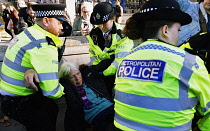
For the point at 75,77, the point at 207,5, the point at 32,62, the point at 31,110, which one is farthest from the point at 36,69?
the point at 207,5

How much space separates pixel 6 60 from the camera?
2.19 m

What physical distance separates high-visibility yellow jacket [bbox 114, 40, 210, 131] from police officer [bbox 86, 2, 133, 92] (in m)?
1.48

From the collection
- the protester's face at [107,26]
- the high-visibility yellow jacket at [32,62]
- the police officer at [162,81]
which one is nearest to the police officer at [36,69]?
the high-visibility yellow jacket at [32,62]

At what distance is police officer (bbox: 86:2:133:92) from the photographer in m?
2.88

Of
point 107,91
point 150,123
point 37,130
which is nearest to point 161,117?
point 150,123

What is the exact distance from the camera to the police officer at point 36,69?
2.04 meters

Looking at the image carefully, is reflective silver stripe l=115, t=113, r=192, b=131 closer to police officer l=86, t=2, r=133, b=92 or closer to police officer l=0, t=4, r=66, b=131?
police officer l=0, t=4, r=66, b=131

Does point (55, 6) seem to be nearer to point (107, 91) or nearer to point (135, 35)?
point (135, 35)

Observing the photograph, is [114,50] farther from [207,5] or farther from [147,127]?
[147,127]

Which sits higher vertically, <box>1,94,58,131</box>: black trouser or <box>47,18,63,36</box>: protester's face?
<box>47,18,63,36</box>: protester's face

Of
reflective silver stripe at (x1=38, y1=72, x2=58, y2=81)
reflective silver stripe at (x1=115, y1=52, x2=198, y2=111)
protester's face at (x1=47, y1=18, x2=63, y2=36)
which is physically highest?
protester's face at (x1=47, y1=18, x2=63, y2=36)

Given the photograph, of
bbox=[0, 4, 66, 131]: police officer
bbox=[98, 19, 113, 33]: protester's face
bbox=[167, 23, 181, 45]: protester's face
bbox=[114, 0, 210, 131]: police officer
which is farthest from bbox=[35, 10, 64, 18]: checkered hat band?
bbox=[167, 23, 181, 45]: protester's face

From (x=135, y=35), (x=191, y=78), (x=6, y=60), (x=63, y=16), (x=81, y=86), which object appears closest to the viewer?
(x=191, y=78)

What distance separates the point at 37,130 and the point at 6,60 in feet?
2.68
